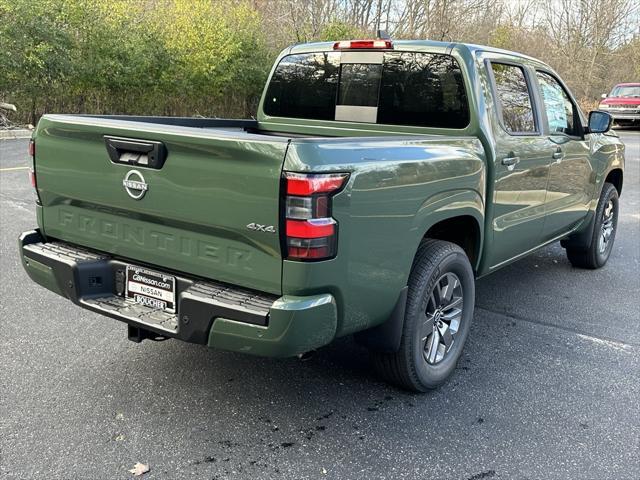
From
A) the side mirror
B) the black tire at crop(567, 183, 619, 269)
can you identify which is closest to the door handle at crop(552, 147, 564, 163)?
the side mirror

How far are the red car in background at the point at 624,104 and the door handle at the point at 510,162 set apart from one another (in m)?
22.9

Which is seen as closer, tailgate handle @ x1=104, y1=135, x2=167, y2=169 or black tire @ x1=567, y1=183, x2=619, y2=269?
tailgate handle @ x1=104, y1=135, x2=167, y2=169

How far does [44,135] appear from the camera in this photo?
325 cm

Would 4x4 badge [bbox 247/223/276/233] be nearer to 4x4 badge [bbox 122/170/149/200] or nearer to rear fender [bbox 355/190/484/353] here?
4x4 badge [bbox 122/170/149/200]

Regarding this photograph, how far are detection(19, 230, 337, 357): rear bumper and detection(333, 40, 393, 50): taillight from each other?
2.15 metres

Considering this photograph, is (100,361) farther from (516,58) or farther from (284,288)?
(516,58)

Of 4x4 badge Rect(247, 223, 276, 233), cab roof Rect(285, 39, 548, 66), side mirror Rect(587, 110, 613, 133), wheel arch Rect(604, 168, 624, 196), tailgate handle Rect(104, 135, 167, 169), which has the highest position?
cab roof Rect(285, 39, 548, 66)

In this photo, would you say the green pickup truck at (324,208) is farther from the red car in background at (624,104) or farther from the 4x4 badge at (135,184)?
the red car in background at (624,104)

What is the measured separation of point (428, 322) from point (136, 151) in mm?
1752

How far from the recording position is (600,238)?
19.6 ft

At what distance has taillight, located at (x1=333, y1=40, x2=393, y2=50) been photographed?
13.4 feet

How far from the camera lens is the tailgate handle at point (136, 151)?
9.10 feet

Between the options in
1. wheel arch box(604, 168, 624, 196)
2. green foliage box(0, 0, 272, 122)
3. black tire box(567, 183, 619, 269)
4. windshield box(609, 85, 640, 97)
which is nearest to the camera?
black tire box(567, 183, 619, 269)

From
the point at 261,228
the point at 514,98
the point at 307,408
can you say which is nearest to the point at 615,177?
the point at 514,98
